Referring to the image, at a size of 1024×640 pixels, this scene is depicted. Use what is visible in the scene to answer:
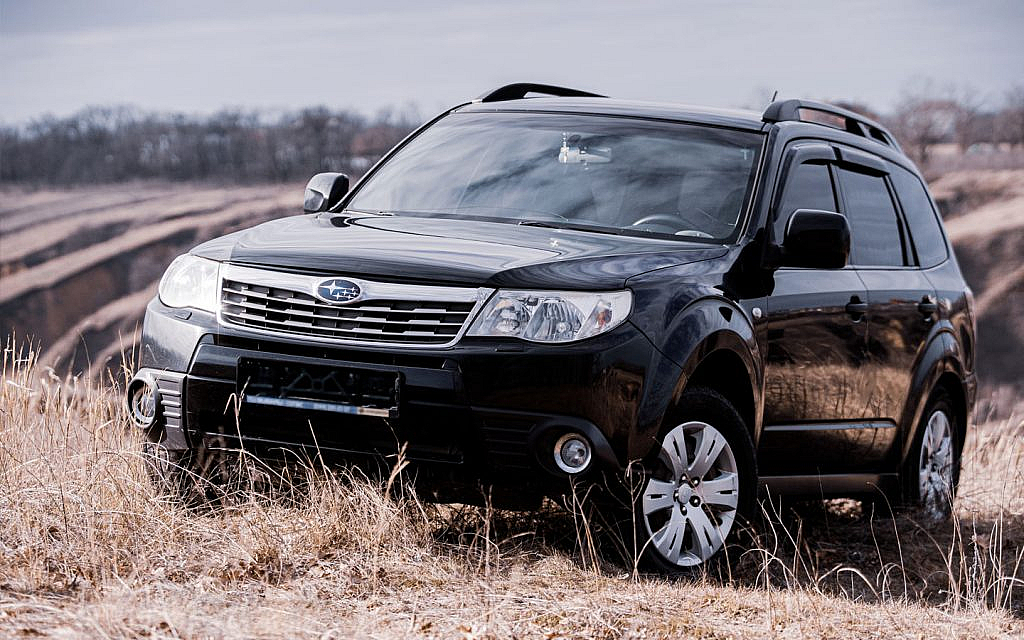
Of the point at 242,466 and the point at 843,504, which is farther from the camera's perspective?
the point at 843,504

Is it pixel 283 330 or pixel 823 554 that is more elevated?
pixel 283 330

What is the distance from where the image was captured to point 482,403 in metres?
4.36

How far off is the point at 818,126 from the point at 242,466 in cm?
312

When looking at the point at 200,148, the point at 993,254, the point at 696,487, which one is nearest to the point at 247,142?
the point at 200,148

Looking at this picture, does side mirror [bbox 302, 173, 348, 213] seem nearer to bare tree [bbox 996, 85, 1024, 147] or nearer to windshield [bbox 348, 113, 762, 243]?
windshield [bbox 348, 113, 762, 243]

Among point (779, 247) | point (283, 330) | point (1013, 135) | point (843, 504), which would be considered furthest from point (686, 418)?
point (1013, 135)

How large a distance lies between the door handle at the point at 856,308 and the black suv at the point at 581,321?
0.4 inches

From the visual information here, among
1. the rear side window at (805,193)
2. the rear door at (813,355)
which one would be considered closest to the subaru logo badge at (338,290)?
the rear door at (813,355)

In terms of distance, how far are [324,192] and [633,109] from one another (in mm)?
1408

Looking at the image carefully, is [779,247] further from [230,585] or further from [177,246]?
[177,246]

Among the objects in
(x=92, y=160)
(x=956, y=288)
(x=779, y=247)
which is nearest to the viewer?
(x=779, y=247)

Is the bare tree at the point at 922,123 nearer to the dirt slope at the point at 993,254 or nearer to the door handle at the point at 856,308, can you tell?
the dirt slope at the point at 993,254

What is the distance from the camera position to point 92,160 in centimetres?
6781

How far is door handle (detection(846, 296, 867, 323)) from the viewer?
5992 mm
